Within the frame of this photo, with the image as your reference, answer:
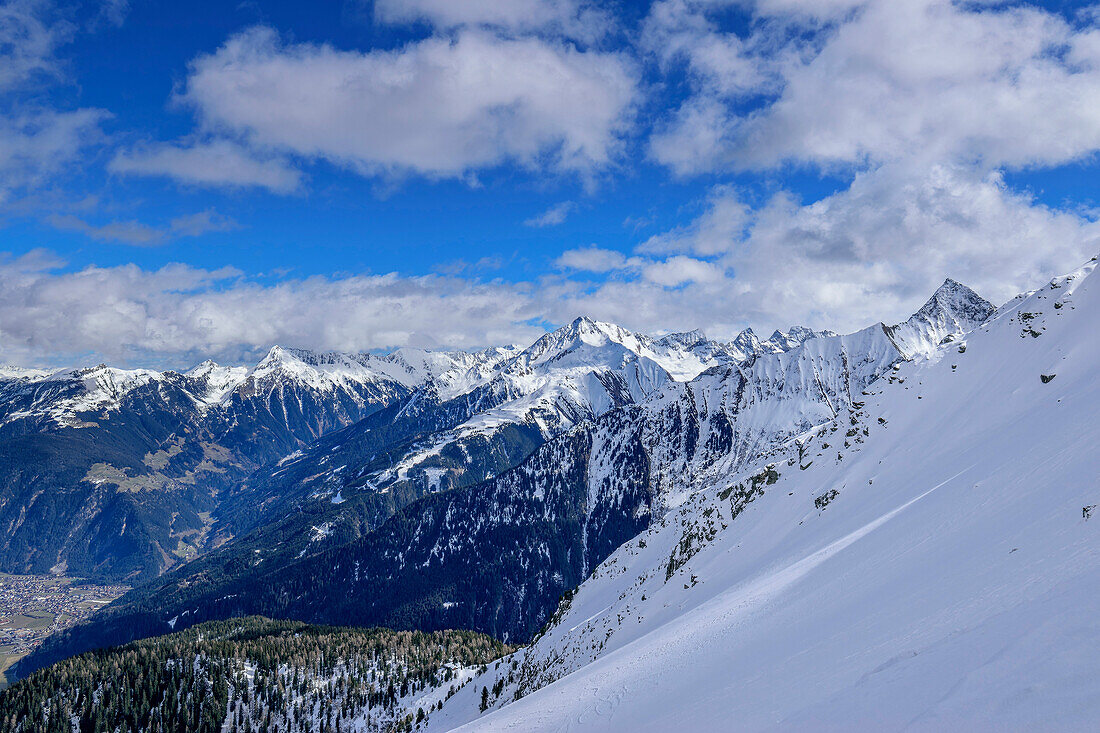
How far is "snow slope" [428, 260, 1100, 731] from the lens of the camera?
33.9 feet

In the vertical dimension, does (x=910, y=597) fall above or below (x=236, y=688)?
above

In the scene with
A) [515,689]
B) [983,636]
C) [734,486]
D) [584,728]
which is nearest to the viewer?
[983,636]

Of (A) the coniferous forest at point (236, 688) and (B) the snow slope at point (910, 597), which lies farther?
(A) the coniferous forest at point (236, 688)

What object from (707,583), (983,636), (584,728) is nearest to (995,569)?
(983,636)

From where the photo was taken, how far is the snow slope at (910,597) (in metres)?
10.3

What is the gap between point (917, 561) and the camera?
20.6m

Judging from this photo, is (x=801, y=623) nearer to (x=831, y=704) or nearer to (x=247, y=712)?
(x=831, y=704)

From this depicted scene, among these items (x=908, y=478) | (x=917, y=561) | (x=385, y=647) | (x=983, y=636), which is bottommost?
(x=385, y=647)

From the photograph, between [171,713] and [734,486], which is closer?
[734,486]

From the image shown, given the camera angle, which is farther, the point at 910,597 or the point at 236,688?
the point at 236,688

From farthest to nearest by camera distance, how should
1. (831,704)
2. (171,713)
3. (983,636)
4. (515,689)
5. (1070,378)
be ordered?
(171,713) → (515,689) → (1070,378) → (831,704) → (983,636)

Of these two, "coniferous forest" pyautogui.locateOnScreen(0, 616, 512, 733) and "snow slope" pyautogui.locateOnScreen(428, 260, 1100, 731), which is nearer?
"snow slope" pyautogui.locateOnScreen(428, 260, 1100, 731)

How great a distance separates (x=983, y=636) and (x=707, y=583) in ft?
138

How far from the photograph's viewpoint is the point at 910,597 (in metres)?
17.0
